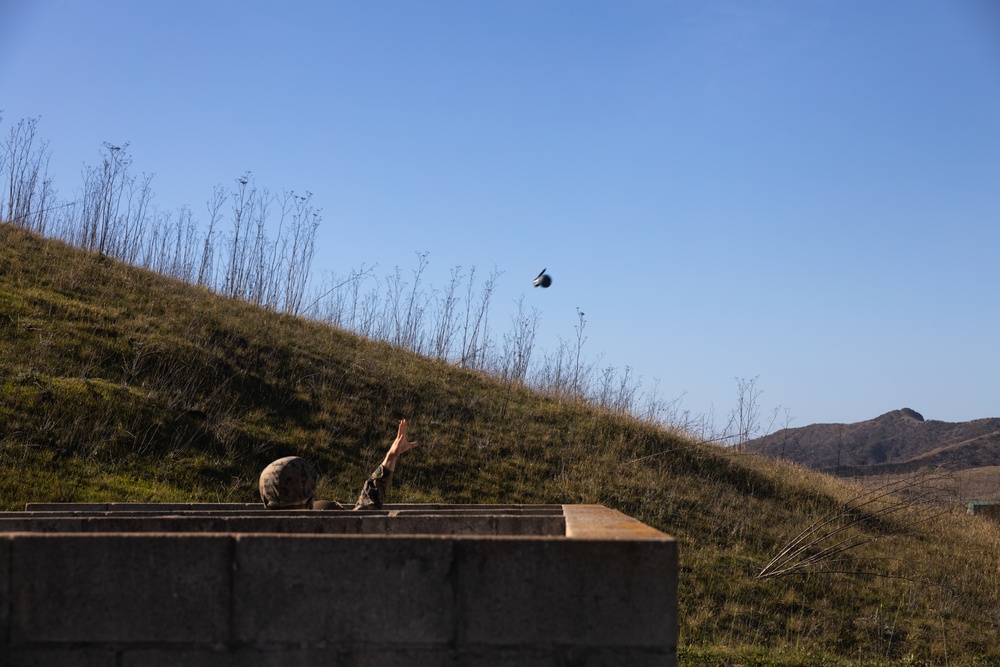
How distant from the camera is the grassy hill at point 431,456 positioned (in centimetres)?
1099

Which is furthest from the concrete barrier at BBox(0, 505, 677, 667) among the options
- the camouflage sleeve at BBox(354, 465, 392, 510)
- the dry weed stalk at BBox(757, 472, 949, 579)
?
the dry weed stalk at BBox(757, 472, 949, 579)

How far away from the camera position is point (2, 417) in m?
11.4

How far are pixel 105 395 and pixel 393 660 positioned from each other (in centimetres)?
1008

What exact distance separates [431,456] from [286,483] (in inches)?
327

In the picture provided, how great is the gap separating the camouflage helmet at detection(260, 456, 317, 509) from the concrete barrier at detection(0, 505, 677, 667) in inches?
80.9

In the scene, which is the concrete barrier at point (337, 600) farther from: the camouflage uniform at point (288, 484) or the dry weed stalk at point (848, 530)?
the dry weed stalk at point (848, 530)

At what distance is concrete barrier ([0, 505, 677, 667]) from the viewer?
3875 millimetres

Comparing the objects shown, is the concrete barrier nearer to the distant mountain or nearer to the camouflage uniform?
the camouflage uniform

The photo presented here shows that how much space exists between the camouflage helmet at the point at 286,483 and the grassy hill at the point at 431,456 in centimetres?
427

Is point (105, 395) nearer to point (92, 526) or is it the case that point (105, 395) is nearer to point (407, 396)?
point (407, 396)

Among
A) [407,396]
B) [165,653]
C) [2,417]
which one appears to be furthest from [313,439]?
[165,653]

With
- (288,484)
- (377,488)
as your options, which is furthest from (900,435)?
(288,484)

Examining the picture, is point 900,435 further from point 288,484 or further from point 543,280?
point 288,484

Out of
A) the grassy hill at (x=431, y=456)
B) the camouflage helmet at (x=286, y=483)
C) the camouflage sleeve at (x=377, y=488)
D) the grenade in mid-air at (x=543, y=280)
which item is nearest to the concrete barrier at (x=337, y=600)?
the camouflage helmet at (x=286, y=483)
